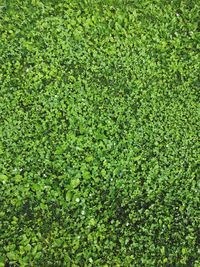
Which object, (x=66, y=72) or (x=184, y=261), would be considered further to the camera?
(x=66, y=72)

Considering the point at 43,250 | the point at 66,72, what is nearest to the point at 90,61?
the point at 66,72

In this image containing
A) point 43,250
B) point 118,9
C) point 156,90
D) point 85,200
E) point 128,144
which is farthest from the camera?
point 118,9

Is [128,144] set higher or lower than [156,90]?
lower

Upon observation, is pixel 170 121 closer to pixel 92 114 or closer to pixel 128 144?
→ pixel 128 144

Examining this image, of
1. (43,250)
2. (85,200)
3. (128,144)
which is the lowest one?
(43,250)

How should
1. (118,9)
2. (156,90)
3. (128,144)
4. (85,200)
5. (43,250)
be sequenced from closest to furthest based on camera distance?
(43,250) → (85,200) → (128,144) → (156,90) → (118,9)

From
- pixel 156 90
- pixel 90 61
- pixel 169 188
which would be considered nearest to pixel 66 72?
pixel 90 61
